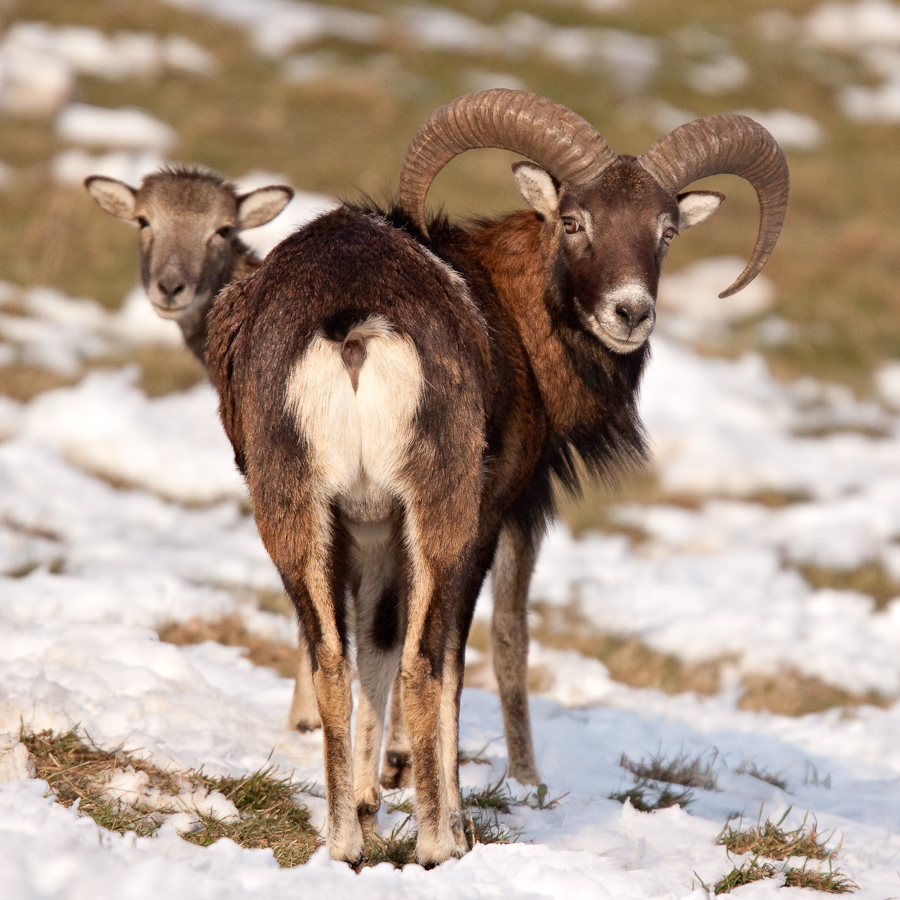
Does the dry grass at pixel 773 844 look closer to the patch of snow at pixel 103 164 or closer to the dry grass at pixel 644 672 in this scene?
the dry grass at pixel 644 672

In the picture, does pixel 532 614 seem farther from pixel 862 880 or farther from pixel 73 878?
pixel 73 878

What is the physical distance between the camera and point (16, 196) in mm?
16141

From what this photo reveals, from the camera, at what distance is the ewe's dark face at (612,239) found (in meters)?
5.33

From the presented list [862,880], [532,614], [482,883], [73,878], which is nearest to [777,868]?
[862,880]

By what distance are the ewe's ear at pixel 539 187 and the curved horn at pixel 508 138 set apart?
1.8 inches

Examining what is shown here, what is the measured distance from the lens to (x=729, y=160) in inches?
240

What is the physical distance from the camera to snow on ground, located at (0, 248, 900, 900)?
12.9ft

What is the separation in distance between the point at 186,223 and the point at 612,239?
3467mm

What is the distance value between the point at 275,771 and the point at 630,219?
3.13 metres

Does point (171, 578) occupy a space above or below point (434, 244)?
below

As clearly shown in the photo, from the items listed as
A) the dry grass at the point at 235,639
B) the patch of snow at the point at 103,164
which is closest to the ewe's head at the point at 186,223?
the dry grass at the point at 235,639

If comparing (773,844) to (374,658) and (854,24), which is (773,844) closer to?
(374,658)

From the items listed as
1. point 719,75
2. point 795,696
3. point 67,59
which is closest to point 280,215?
point 795,696

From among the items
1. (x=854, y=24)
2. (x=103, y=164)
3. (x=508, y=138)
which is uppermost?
(x=854, y=24)
